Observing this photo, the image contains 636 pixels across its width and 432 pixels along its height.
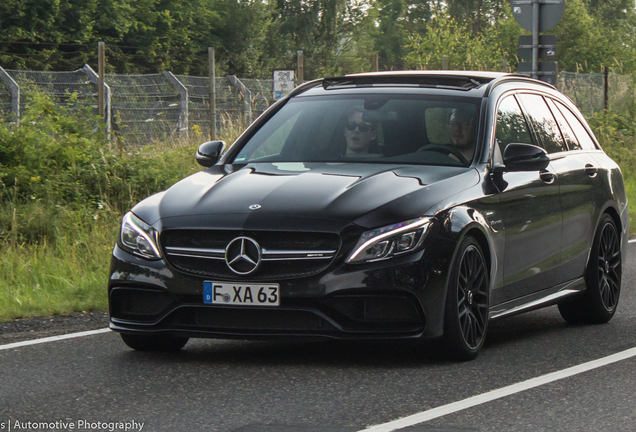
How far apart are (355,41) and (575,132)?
62.7m

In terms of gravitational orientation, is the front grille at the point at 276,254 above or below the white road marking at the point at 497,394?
above

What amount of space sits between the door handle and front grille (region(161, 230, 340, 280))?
207 cm

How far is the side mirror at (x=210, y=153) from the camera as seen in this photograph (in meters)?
7.61

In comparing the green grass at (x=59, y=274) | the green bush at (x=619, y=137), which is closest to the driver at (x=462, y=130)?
the green grass at (x=59, y=274)

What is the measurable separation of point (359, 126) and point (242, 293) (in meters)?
1.70

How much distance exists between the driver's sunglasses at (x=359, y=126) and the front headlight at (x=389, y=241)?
131 cm

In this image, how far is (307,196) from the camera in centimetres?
622

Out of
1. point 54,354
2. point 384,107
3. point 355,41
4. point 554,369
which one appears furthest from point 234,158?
point 355,41

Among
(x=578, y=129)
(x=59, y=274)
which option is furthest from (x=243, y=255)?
(x=59, y=274)

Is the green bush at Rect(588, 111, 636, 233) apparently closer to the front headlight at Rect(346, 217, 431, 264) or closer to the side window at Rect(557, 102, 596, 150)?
the side window at Rect(557, 102, 596, 150)

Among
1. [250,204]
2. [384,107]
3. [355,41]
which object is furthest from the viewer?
[355,41]

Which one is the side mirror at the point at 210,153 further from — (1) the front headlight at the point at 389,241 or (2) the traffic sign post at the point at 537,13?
(2) the traffic sign post at the point at 537,13

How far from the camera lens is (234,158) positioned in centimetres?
752

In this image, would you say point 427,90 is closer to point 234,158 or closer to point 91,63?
point 234,158
